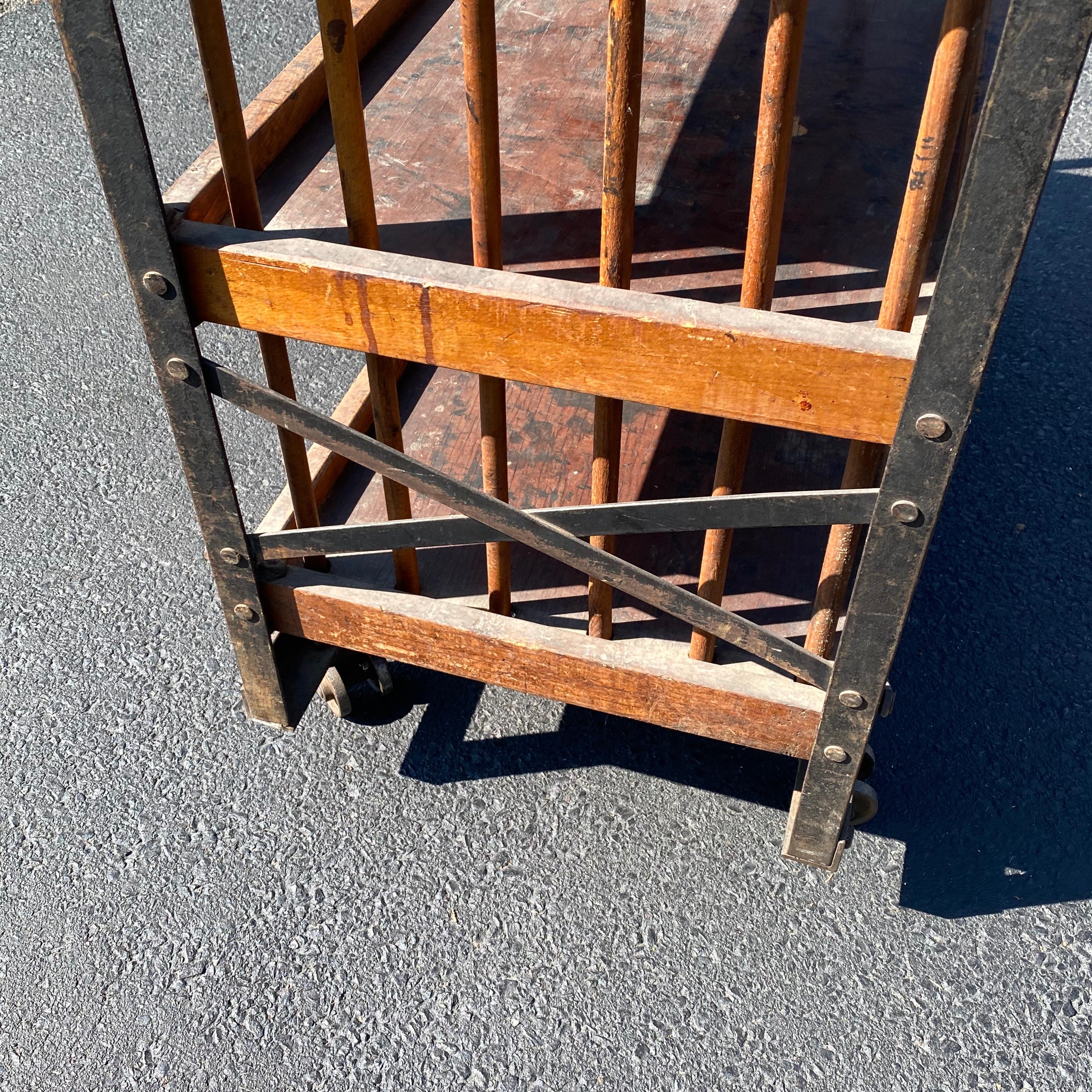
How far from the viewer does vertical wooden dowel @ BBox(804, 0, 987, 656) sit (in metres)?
1.26

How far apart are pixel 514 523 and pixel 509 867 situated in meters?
0.92

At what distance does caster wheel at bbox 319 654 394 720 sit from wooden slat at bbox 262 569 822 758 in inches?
12.0

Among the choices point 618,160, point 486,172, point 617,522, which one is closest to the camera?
point 618,160

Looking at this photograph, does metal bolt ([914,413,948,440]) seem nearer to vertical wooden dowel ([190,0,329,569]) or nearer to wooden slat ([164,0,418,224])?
vertical wooden dowel ([190,0,329,569])

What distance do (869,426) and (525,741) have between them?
1.32m

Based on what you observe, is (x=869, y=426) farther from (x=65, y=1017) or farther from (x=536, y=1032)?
(x=65, y=1017)

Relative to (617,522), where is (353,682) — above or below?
below

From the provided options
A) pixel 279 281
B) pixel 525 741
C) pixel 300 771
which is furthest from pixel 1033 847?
pixel 279 281

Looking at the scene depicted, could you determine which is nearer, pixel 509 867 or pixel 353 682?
pixel 509 867

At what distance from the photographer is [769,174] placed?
1.45m

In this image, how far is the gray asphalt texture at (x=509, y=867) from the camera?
2.11 m

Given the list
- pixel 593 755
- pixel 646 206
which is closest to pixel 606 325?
pixel 593 755

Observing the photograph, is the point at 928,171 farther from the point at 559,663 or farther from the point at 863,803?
the point at 863,803

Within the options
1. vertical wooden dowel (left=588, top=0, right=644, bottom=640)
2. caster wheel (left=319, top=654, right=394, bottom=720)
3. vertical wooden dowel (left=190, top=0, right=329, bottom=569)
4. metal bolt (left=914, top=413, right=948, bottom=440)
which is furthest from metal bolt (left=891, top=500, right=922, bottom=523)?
caster wheel (left=319, top=654, right=394, bottom=720)
